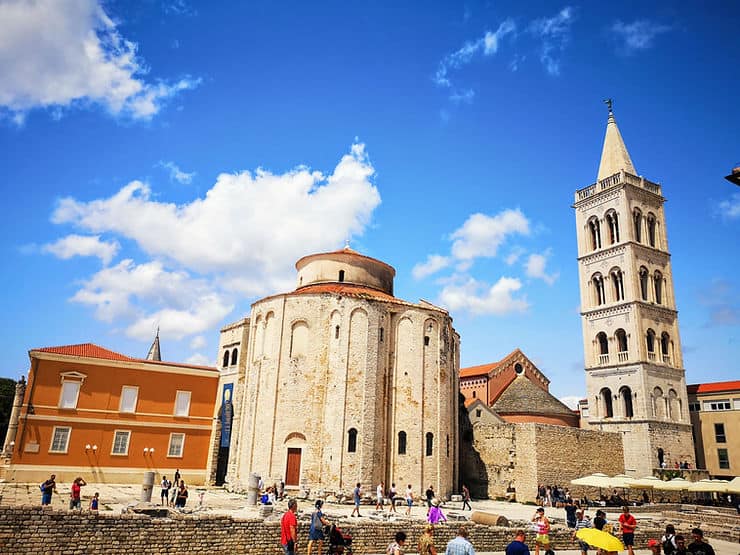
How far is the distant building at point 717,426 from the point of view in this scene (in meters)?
41.8

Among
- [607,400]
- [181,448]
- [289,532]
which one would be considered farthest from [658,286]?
[289,532]

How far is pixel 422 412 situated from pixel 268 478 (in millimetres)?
9425

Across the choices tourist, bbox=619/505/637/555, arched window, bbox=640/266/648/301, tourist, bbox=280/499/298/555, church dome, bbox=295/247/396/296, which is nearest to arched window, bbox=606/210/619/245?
arched window, bbox=640/266/648/301

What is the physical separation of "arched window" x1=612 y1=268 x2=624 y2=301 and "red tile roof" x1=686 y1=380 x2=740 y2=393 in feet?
37.5

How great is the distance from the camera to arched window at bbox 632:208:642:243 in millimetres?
44344

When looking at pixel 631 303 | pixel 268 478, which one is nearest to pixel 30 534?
pixel 268 478

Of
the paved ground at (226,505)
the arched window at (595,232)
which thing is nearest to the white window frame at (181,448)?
the paved ground at (226,505)

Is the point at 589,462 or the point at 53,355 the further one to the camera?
the point at 589,462

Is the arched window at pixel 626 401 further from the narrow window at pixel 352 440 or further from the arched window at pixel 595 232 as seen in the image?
the narrow window at pixel 352 440

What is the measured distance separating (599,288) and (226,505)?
1386 inches

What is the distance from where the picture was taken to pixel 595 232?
46562 millimetres

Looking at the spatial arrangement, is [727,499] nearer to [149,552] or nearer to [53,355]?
[149,552]

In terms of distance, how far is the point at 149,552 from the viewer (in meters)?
14.3

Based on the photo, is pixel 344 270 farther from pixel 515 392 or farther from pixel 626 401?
pixel 626 401
